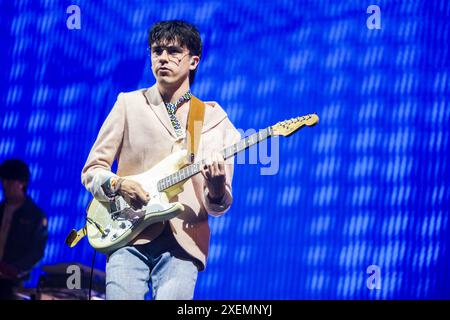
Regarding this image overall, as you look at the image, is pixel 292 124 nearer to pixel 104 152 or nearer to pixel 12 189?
pixel 104 152

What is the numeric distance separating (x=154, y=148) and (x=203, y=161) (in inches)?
9.3

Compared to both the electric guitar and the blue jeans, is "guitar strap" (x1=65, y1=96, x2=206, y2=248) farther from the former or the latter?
the blue jeans

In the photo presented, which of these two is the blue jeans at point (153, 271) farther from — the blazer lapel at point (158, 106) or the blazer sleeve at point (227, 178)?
the blazer lapel at point (158, 106)

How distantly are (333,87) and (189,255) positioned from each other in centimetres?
121

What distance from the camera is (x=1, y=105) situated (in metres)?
5.18

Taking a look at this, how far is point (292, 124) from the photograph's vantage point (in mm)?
4645

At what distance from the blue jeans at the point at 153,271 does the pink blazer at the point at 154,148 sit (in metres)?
0.07

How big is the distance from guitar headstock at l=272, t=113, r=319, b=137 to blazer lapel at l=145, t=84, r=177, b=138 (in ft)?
1.49

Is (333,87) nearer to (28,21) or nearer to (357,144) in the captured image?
(357,144)

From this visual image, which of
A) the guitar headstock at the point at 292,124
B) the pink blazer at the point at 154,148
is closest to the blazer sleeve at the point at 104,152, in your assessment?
the pink blazer at the point at 154,148

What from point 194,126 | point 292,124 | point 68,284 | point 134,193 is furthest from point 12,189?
point 292,124

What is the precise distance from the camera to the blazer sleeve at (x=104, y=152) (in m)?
4.58

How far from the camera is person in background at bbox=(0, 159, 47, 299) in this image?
15.3ft
